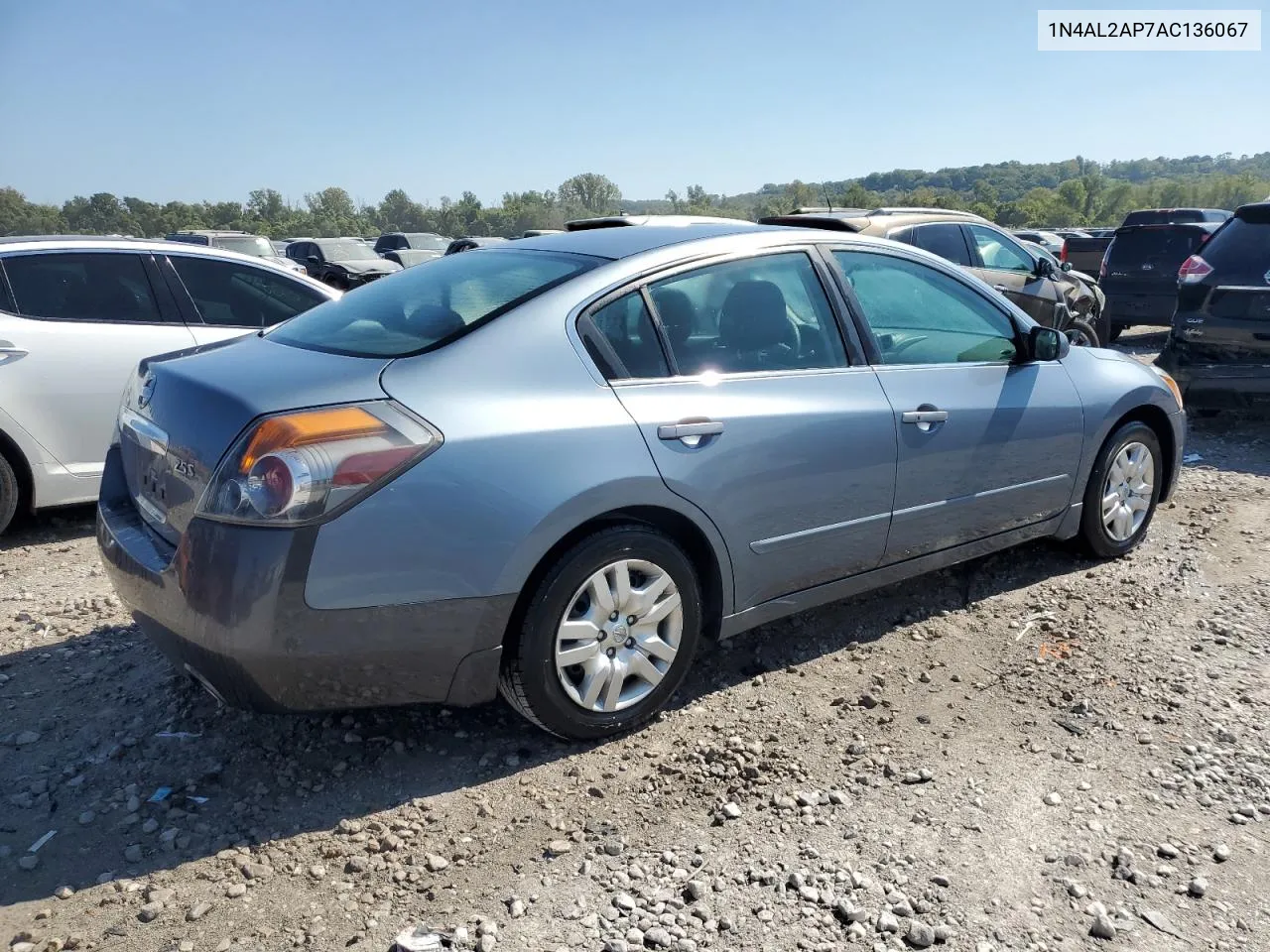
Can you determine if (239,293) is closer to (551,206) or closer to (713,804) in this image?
(713,804)

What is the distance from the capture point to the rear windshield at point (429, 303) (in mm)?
3080

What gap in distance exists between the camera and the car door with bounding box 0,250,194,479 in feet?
16.7

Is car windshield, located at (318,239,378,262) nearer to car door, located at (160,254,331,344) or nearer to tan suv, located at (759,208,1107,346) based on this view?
tan suv, located at (759,208,1107,346)

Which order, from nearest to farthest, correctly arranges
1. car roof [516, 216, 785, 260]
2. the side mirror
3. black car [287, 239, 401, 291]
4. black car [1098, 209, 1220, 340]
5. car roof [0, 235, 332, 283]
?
car roof [516, 216, 785, 260] < the side mirror < car roof [0, 235, 332, 283] < black car [1098, 209, 1220, 340] < black car [287, 239, 401, 291]

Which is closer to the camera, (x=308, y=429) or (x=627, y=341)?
(x=308, y=429)

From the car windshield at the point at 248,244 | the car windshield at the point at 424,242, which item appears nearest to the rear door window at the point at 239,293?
the car windshield at the point at 248,244

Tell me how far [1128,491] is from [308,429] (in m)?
A: 4.00

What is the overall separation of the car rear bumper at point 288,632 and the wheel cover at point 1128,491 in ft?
10.8

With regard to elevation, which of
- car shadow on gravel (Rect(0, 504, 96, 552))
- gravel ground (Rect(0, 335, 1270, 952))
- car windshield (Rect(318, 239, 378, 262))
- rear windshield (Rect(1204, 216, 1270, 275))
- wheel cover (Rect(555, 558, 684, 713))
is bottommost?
gravel ground (Rect(0, 335, 1270, 952))

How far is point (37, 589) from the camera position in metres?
4.54

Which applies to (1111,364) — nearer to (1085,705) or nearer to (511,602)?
(1085,705)

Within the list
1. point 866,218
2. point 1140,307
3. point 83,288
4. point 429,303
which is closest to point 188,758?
point 429,303

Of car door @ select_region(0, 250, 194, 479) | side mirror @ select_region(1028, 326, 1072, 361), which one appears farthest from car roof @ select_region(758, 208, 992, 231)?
car door @ select_region(0, 250, 194, 479)

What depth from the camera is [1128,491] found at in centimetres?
488
